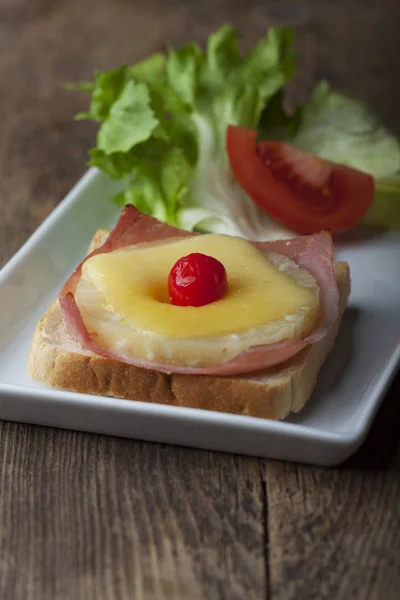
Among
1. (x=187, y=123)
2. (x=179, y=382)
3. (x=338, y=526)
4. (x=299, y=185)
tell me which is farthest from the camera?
(x=187, y=123)

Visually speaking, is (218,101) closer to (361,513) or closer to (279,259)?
(279,259)

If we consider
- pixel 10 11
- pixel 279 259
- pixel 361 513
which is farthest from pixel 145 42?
pixel 361 513

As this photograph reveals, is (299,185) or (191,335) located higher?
(191,335)

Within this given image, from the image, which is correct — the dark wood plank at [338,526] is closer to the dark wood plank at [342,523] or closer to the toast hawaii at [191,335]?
the dark wood plank at [342,523]

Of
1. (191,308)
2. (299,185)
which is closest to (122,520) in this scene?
(191,308)

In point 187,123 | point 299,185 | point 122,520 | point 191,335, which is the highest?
point 191,335

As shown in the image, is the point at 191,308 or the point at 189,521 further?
the point at 191,308

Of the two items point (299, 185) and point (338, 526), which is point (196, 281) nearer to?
point (338, 526)
